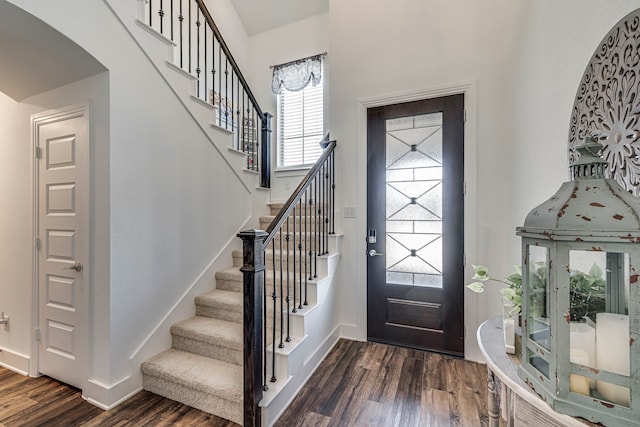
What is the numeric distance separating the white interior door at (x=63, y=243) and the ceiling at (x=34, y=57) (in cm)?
24

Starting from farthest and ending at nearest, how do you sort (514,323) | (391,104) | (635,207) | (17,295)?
(391,104), (17,295), (514,323), (635,207)

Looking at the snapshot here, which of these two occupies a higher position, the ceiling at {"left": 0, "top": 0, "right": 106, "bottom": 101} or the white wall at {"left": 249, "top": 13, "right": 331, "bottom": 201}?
the white wall at {"left": 249, "top": 13, "right": 331, "bottom": 201}

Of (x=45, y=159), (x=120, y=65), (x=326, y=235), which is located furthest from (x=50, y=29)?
(x=326, y=235)

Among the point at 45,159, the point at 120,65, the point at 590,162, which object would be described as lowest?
the point at 590,162

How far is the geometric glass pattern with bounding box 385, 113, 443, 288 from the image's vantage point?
8.25 feet

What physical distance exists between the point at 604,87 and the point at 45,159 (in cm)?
342

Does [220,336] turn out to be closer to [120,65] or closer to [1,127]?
[120,65]

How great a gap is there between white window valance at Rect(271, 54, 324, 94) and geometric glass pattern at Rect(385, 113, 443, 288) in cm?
191

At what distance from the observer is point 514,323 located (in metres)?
0.99

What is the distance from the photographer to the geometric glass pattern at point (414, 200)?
2.52 meters

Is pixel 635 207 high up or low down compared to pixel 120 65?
down

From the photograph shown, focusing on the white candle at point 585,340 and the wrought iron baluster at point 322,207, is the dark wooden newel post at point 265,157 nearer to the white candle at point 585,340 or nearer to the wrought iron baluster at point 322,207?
the wrought iron baluster at point 322,207

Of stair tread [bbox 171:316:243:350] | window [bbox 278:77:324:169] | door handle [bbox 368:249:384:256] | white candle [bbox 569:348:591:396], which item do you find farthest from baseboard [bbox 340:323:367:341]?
window [bbox 278:77:324:169]

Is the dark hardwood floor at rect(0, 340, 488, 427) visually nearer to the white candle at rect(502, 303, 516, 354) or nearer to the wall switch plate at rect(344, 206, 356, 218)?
the white candle at rect(502, 303, 516, 354)
